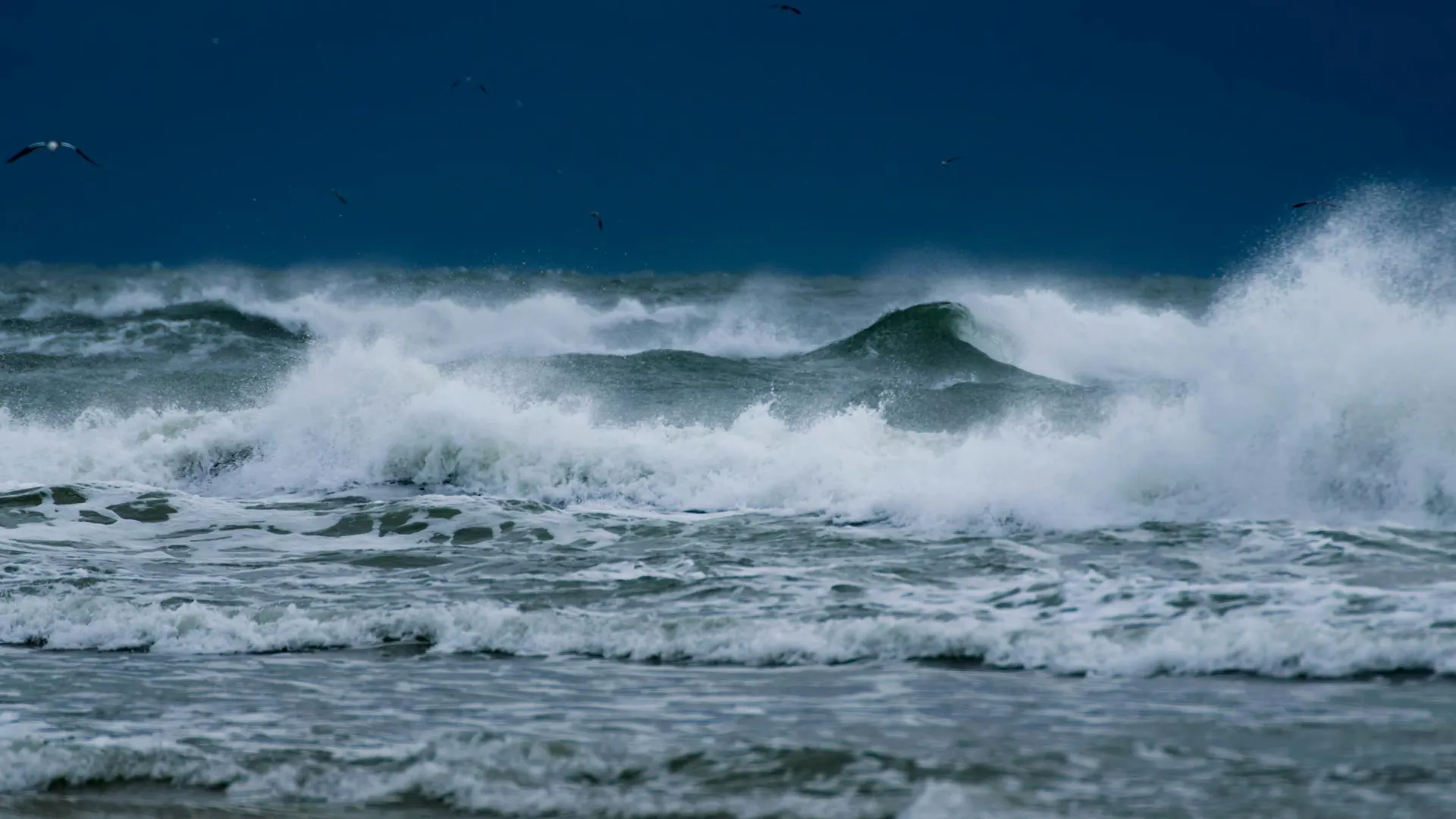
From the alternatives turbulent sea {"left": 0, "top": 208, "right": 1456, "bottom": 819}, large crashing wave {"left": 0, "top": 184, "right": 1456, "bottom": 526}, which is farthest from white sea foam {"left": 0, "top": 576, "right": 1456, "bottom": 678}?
large crashing wave {"left": 0, "top": 184, "right": 1456, "bottom": 526}

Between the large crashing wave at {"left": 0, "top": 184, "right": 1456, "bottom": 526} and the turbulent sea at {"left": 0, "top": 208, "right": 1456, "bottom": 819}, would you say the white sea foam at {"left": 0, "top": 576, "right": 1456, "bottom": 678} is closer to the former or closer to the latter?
the turbulent sea at {"left": 0, "top": 208, "right": 1456, "bottom": 819}

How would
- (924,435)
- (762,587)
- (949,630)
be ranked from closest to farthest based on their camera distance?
1. (949,630)
2. (762,587)
3. (924,435)

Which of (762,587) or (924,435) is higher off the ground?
(924,435)

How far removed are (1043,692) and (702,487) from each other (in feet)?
19.5

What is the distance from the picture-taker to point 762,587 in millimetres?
7406

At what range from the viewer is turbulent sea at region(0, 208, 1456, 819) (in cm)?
440

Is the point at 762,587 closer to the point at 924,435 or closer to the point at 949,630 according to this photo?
the point at 949,630

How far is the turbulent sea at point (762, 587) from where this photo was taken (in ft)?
14.4

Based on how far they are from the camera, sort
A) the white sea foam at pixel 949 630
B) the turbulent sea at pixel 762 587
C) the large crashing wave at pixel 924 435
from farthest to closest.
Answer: the large crashing wave at pixel 924 435 < the white sea foam at pixel 949 630 < the turbulent sea at pixel 762 587

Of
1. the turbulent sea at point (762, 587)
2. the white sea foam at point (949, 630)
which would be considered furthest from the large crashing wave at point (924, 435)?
the white sea foam at point (949, 630)

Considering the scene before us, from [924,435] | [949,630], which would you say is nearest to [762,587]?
[949,630]

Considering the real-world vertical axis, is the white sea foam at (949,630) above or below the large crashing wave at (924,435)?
below

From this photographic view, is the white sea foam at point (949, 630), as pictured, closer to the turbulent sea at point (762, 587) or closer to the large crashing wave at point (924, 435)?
the turbulent sea at point (762, 587)

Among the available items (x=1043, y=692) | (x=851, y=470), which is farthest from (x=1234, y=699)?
(x=851, y=470)
